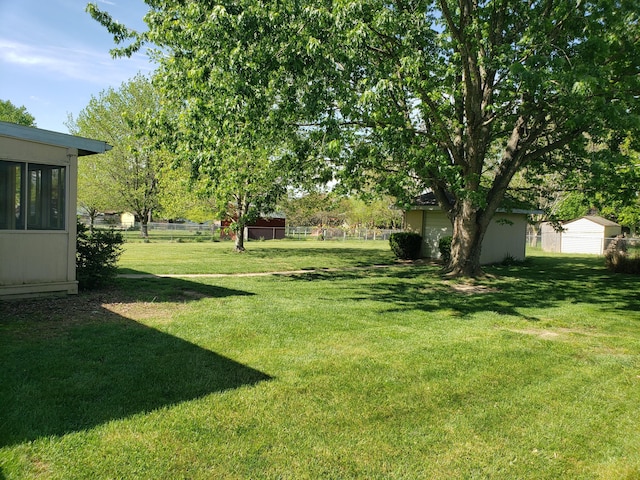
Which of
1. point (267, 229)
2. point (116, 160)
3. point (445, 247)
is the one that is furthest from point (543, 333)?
point (267, 229)

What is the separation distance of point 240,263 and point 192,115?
8723 mm

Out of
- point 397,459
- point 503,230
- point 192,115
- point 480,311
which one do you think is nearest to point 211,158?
point 192,115

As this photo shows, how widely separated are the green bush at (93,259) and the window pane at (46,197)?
0.95m

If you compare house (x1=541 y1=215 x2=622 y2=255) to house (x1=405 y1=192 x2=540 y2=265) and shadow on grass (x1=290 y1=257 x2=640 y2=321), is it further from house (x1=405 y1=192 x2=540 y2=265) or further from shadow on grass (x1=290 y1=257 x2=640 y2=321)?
shadow on grass (x1=290 y1=257 x2=640 y2=321)

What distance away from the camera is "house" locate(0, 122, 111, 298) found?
802 centimetres

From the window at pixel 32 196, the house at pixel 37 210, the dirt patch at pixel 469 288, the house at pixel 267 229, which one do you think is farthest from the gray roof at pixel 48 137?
the house at pixel 267 229

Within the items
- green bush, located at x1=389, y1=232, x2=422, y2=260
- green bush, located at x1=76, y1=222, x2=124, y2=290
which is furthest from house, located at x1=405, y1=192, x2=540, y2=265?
green bush, located at x1=76, y1=222, x2=124, y2=290

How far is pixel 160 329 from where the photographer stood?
6637 mm

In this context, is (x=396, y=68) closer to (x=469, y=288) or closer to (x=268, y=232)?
(x=469, y=288)

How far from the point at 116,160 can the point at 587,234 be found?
33014mm

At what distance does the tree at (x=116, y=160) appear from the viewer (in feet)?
107

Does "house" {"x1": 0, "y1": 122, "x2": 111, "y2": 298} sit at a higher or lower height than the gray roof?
lower

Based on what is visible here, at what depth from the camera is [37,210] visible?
844 centimetres

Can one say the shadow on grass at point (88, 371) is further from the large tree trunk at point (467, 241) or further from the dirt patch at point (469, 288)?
the large tree trunk at point (467, 241)
